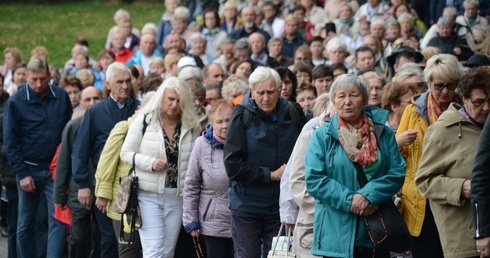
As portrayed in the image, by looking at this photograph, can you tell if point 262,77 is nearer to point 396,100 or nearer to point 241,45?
point 396,100

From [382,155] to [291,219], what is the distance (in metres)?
1.24

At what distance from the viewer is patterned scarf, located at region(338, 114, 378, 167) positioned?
8375mm

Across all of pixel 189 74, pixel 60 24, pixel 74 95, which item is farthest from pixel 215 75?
pixel 60 24

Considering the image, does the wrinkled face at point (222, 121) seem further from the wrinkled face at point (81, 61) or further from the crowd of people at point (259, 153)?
the wrinkled face at point (81, 61)

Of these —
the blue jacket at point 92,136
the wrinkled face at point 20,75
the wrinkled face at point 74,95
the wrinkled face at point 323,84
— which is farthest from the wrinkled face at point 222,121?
the wrinkled face at point 20,75

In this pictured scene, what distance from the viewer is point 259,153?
33.5 ft

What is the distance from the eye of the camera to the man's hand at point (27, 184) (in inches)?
522

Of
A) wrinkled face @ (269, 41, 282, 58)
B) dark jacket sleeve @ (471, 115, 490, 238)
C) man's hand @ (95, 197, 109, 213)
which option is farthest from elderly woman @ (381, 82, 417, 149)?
wrinkled face @ (269, 41, 282, 58)

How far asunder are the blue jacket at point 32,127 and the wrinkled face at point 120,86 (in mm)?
1460

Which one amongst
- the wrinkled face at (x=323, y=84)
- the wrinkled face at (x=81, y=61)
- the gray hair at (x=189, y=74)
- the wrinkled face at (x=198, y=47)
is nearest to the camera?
the wrinkled face at (x=323, y=84)

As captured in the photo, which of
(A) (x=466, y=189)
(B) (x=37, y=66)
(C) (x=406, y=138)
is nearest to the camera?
(A) (x=466, y=189)

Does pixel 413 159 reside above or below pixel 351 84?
below

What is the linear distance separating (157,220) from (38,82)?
3.03m

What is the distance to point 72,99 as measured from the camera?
15.4 meters
